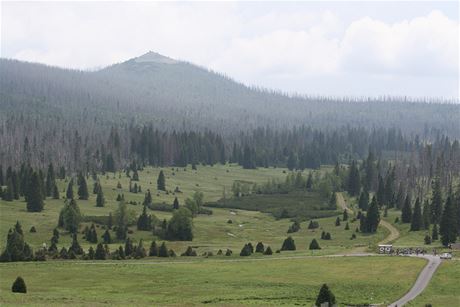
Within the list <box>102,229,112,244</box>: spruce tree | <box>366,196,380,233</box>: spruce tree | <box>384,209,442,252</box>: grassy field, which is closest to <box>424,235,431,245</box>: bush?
<box>384,209,442,252</box>: grassy field

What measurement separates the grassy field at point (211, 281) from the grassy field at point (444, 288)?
2.64m

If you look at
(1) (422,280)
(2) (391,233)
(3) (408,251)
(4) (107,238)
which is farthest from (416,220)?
(4) (107,238)

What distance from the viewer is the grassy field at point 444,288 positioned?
62312 mm

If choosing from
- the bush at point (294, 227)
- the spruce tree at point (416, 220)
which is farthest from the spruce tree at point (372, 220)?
the bush at point (294, 227)

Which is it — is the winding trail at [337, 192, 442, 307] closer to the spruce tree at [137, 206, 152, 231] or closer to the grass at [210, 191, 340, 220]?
the spruce tree at [137, 206, 152, 231]

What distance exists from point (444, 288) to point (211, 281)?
26.4 m

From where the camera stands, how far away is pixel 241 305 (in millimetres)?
58656

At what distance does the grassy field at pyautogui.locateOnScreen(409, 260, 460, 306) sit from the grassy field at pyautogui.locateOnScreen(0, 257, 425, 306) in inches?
104

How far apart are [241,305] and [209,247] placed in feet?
174

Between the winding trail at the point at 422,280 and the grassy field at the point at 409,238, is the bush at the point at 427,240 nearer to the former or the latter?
the grassy field at the point at 409,238

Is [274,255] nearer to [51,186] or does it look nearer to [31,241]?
[31,241]

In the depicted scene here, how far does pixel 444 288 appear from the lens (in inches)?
2739

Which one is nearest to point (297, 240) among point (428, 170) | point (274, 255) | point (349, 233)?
point (349, 233)

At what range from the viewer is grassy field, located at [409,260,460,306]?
62.3 m
